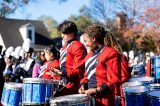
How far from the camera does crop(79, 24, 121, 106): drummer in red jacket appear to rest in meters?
4.38

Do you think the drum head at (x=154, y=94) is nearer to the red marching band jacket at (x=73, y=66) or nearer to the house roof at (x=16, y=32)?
the red marching band jacket at (x=73, y=66)

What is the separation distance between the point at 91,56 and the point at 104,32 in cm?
32

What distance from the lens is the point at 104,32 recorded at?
183 inches

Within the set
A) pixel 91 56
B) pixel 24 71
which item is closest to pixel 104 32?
pixel 91 56

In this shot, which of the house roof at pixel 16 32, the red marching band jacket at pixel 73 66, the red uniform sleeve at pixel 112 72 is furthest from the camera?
the house roof at pixel 16 32

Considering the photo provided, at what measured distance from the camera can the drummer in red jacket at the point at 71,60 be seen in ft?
17.5

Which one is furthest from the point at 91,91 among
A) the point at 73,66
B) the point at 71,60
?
the point at 71,60

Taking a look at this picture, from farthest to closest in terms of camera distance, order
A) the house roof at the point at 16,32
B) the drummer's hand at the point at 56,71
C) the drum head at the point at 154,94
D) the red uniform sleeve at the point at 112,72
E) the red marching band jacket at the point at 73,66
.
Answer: the house roof at the point at 16,32 < the red marching band jacket at the point at 73,66 < the drummer's hand at the point at 56,71 < the red uniform sleeve at the point at 112,72 < the drum head at the point at 154,94

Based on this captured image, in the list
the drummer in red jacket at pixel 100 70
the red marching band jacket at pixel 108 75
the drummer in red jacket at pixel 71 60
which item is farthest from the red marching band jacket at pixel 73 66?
the red marching band jacket at pixel 108 75

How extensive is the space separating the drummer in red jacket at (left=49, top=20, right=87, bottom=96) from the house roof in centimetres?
3434

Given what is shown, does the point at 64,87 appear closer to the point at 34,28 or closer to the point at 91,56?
the point at 91,56

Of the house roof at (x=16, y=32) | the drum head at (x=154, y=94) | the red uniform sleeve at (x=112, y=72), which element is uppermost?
the house roof at (x=16, y=32)

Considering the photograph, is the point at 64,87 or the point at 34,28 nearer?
the point at 64,87

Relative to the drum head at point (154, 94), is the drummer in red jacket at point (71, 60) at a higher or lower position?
higher
